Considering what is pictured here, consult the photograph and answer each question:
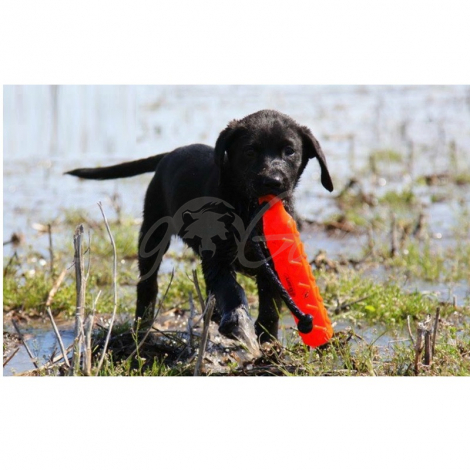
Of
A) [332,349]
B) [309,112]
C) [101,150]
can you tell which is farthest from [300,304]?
[309,112]

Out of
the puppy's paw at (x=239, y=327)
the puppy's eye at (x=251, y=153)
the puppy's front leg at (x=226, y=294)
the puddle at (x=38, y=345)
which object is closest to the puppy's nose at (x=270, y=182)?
the puppy's eye at (x=251, y=153)

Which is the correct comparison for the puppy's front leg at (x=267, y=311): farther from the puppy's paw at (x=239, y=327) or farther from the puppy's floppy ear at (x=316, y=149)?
the puppy's floppy ear at (x=316, y=149)

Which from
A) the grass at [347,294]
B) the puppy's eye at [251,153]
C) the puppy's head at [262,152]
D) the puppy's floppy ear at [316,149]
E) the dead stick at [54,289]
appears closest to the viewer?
the grass at [347,294]

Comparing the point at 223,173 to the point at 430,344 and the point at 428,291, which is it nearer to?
the point at 430,344

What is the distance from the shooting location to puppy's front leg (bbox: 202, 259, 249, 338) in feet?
16.3

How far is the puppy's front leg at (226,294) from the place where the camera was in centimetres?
498

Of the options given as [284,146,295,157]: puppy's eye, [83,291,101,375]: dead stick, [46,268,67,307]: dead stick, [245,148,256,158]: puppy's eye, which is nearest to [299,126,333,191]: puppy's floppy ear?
[284,146,295,157]: puppy's eye

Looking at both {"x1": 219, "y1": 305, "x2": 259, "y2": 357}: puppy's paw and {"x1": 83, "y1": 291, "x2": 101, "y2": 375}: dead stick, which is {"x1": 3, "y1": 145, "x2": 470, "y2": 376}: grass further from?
{"x1": 83, "y1": 291, "x2": 101, "y2": 375}: dead stick

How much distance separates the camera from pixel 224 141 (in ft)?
17.5

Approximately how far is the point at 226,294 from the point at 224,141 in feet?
3.15

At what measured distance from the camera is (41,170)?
37.9ft

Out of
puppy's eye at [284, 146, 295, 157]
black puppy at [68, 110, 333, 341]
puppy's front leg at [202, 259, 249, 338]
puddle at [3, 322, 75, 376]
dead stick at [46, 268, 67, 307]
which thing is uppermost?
puppy's eye at [284, 146, 295, 157]

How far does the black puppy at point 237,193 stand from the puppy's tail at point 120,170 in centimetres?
79

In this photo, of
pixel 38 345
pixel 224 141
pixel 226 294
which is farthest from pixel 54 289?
pixel 224 141
